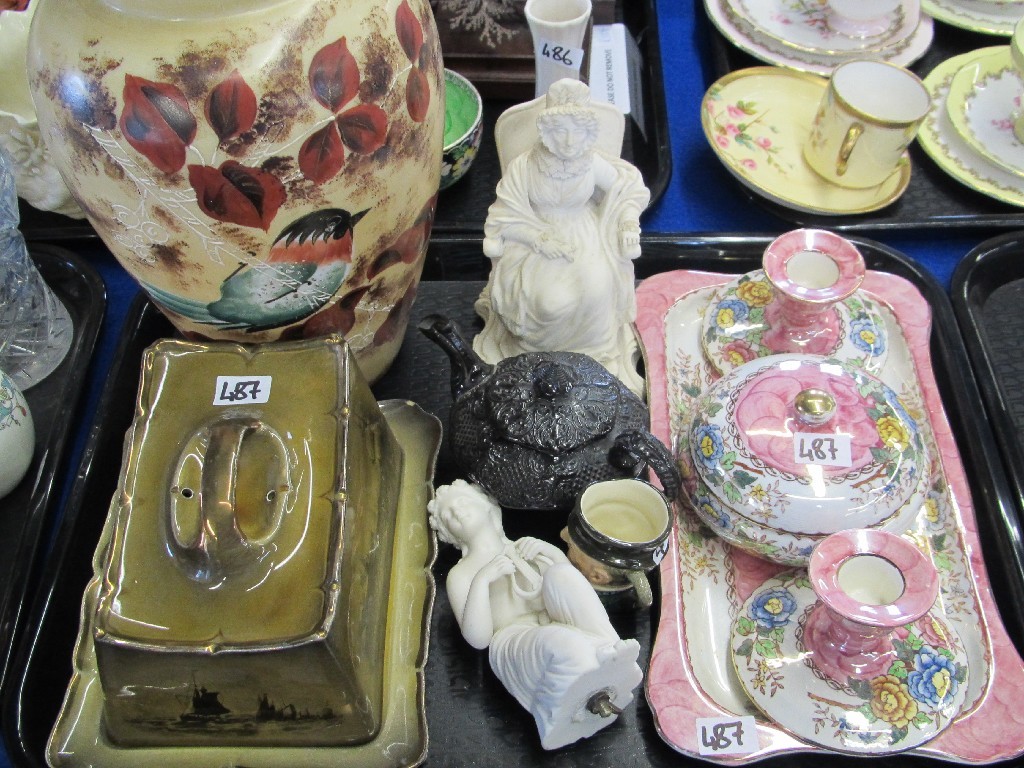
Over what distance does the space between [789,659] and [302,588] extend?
513mm

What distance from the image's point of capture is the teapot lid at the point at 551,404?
1000 millimetres

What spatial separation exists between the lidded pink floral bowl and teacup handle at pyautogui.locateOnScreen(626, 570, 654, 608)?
12 cm

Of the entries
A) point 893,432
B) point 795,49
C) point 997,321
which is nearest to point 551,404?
point 893,432

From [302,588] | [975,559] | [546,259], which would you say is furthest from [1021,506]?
[302,588]

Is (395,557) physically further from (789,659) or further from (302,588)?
(789,659)

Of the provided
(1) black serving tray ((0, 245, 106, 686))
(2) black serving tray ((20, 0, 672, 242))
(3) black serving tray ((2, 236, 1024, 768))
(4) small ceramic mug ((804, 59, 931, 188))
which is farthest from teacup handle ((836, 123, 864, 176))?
(1) black serving tray ((0, 245, 106, 686))

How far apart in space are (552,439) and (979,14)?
53.9 inches

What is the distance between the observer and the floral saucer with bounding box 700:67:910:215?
1461 mm

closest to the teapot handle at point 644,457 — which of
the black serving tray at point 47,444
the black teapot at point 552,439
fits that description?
the black teapot at point 552,439

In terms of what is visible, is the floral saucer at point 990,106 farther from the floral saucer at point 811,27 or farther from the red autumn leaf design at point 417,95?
the red autumn leaf design at point 417,95

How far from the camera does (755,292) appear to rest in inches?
49.1

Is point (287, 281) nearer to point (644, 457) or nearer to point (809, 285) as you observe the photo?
point (644, 457)

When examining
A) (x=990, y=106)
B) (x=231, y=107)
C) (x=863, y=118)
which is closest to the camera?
(x=231, y=107)

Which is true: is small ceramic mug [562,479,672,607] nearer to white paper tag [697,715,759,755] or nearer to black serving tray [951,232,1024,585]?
white paper tag [697,715,759,755]
